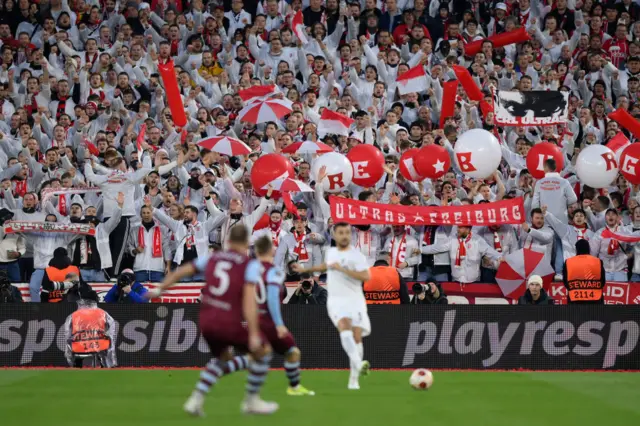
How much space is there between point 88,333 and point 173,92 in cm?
639

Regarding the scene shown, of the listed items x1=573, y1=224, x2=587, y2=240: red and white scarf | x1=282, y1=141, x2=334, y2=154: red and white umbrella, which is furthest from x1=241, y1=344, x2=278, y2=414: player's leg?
x1=573, y1=224, x2=587, y2=240: red and white scarf

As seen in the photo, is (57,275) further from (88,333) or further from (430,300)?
(430,300)

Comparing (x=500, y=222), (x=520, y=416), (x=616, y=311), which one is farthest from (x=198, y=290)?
(x=520, y=416)

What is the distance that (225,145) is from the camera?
19484 mm

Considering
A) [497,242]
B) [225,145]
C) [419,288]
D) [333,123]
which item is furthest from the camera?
[333,123]

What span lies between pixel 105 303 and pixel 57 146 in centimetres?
483

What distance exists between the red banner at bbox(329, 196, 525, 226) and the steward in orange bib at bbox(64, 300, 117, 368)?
4543mm

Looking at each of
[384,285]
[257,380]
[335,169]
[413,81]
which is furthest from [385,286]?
[257,380]

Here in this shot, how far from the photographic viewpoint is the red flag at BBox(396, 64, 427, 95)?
2139 cm

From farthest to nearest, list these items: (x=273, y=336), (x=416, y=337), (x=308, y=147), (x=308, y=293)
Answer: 1. (x=308, y=147)
2. (x=308, y=293)
3. (x=416, y=337)
4. (x=273, y=336)

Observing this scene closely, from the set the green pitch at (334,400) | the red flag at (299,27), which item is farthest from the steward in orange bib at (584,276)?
the red flag at (299,27)

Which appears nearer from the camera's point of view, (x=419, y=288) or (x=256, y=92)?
(x=419, y=288)

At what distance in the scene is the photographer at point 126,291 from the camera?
18016 millimetres

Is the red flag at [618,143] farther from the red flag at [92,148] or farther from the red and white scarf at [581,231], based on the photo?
the red flag at [92,148]
